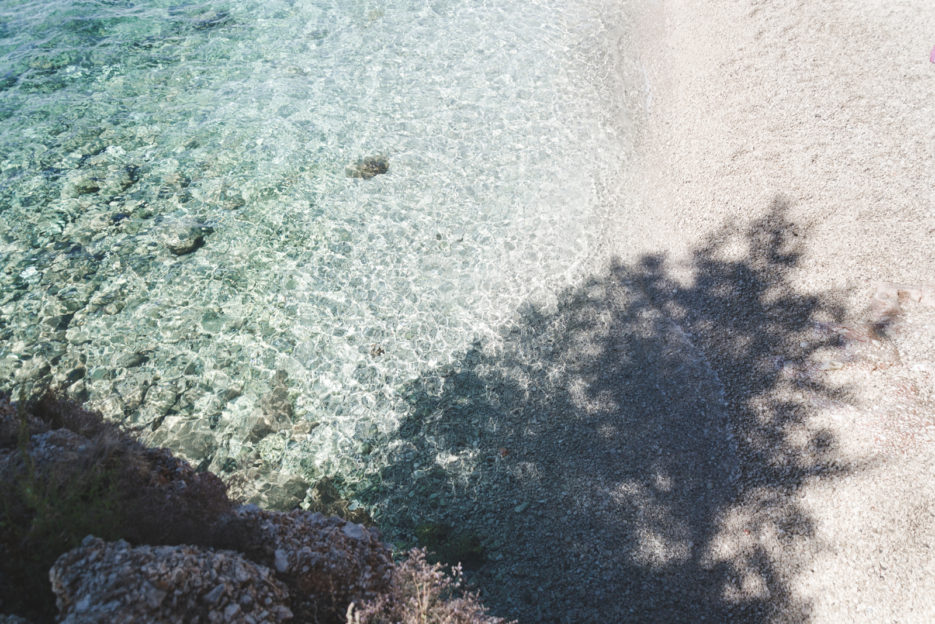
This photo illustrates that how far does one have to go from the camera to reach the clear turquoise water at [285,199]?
574cm

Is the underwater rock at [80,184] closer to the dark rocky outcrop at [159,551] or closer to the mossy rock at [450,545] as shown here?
the dark rocky outcrop at [159,551]

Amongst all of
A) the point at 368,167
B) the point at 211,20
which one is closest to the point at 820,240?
the point at 368,167

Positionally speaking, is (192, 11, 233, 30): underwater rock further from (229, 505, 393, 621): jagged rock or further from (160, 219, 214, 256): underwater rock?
(229, 505, 393, 621): jagged rock

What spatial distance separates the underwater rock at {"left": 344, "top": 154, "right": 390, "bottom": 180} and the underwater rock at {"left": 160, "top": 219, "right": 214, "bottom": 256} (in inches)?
81.5

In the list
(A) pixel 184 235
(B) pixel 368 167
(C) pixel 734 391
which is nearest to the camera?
(C) pixel 734 391

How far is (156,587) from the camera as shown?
2.76 m

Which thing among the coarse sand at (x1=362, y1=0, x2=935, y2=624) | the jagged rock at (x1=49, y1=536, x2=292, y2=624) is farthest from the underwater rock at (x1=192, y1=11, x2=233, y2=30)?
the jagged rock at (x1=49, y1=536, x2=292, y2=624)

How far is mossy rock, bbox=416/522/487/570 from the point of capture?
4527 mm

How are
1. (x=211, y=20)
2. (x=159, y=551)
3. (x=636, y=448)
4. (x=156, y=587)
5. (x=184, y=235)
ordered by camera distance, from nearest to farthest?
1. (x=156, y=587)
2. (x=159, y=551)
3. (x=636, y=448)
4. (x=184, y=235)
5. (x=211, y=20)

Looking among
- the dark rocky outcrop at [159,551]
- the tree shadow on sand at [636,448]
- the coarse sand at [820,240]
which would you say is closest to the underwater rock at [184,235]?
the dark rocky outcrop at [159,551]

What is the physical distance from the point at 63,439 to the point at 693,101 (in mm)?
8628

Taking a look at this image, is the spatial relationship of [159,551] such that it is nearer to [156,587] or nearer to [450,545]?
[156,587]

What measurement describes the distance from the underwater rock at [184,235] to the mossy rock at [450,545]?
15.1 feet

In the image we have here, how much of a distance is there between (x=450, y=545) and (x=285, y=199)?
511cm
